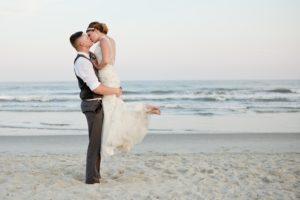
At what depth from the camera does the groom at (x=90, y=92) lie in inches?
196

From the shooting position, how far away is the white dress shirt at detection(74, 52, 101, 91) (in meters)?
4.96

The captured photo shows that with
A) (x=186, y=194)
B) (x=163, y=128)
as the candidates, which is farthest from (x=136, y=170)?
(x=163, y=128)

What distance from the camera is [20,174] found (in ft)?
20.4

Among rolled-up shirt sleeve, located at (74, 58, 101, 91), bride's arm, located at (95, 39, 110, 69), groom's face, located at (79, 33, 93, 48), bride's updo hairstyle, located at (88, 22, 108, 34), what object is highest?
bride's updo hairstyle, located at (88, 22, 108, 34)

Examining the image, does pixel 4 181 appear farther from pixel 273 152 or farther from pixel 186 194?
pixel 273 152

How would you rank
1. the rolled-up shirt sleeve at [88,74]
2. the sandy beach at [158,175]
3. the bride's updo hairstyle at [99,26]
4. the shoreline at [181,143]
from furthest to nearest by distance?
1. the shoreline at [181,143]
2. the sandy beach at [158,175]
3. the bride's updo hairstyle at [99,26]
4. the rolled-up shirt sleeve at [88,74]

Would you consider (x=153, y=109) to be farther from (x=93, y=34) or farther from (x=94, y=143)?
(x=93, y=34)

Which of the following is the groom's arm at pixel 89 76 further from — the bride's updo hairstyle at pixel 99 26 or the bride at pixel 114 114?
the bride's updo hairstyle at pixel 99 26

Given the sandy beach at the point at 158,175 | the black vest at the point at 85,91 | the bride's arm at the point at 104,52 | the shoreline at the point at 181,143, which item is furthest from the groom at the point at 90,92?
the shoreline at the point at 181,143

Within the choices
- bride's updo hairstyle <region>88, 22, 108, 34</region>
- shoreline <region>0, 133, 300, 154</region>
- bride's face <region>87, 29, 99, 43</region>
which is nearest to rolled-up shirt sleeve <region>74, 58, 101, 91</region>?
bride's face <region>87, 29, 99, 43</region>

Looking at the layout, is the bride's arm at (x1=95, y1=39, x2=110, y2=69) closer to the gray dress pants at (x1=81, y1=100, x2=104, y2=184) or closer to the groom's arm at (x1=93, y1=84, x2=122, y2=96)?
the groom's arm at (x1=93, y1=84, x2=122, y2=96)

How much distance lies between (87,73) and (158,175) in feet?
6.33

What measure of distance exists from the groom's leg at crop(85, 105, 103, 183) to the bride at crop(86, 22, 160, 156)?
69 millimetres

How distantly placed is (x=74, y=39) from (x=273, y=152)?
5265 millimetres
